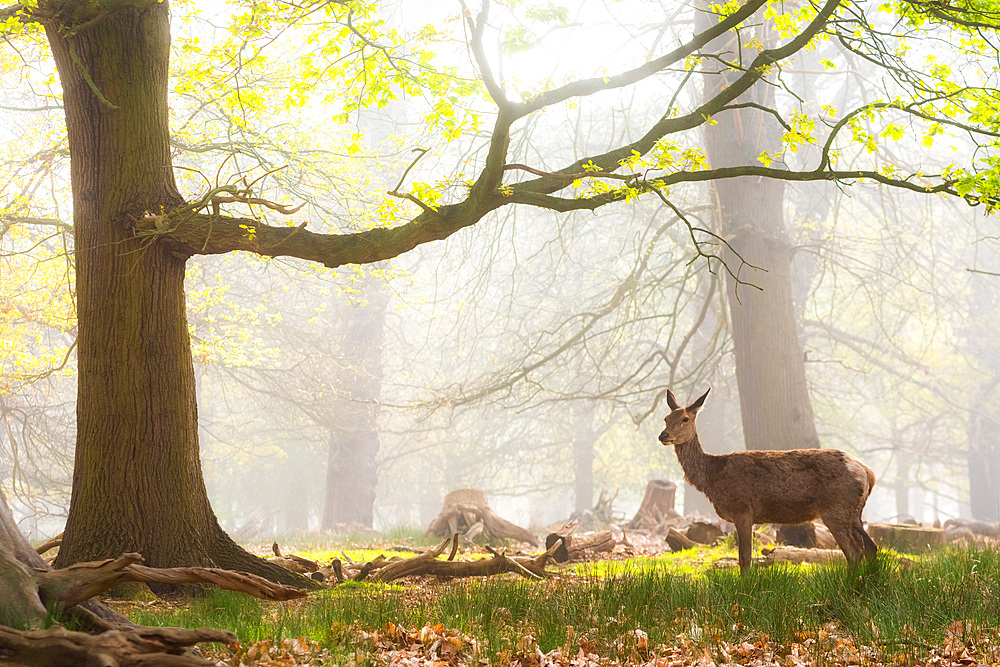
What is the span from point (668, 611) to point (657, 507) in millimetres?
10323

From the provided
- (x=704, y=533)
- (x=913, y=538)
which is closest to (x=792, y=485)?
(x=913, y=538)

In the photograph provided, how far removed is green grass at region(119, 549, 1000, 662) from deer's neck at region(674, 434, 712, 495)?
1560mm

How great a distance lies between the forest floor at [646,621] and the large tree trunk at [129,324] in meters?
0.73

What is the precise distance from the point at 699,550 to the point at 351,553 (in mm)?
5236

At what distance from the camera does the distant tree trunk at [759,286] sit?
1145cm

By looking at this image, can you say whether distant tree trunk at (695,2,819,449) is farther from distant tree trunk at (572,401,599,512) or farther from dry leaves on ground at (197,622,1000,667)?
distant tree trunk at (572,401,599,512)

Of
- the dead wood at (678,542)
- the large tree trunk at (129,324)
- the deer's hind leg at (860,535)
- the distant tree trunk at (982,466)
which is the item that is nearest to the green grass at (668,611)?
the deer's hind leg at (860,535)

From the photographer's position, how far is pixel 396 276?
1383 cm

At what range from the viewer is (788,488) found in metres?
6.83

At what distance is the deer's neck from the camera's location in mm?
7332

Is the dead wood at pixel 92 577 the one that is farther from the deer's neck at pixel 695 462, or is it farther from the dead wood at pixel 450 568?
the deer's neck at pixel 695 462

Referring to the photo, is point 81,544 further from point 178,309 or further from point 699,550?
point 699,550

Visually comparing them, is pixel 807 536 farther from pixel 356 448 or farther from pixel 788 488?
pixel 356 448

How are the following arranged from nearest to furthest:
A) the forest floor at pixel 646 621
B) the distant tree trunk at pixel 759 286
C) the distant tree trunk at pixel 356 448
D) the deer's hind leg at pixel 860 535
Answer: the forest floor at pixel 646 621 → the deer's hind leg at pixel 860 535 → the distant tree trunk at pixel 759 286 → the distant tree trunk at pixel 356 448
